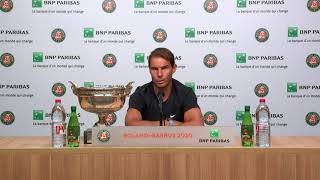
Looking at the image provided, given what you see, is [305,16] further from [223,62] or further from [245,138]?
[245,138]

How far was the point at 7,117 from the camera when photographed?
4.98m

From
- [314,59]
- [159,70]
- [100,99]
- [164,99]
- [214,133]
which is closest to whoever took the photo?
[214,133]

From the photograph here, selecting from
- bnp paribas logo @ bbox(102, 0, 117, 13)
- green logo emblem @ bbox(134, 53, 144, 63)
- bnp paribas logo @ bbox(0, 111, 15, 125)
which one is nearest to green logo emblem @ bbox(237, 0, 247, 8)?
green logo emblem @ bbox(134, 53, 144, 63)

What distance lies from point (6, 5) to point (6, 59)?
49 cm

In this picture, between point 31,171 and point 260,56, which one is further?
point 260,56

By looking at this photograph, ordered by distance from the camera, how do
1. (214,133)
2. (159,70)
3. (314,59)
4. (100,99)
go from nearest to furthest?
1. (214,133)
2. (100,99)
3. (159,70)
4. (314,59)

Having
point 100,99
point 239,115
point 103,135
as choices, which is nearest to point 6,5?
point 239,115

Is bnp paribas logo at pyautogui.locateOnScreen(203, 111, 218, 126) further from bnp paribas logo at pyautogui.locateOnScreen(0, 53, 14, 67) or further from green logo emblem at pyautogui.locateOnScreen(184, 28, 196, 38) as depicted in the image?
bnp paribas logo at pyautogui.locateOnScreen(0, 53, 14, 67)

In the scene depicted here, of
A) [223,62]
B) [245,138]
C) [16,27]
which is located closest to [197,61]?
[223,62]

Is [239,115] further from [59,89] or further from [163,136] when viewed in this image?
[163,136]

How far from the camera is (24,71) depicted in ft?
16.3

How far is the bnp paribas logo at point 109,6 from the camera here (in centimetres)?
493

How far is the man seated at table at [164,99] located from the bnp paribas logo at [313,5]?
187 centimetres

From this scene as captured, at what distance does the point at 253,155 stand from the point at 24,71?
2957mm
